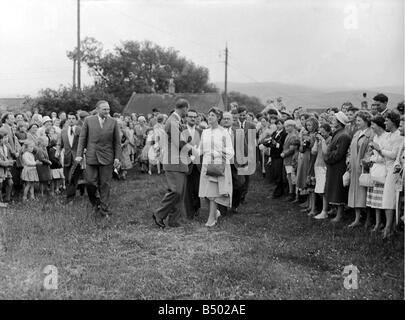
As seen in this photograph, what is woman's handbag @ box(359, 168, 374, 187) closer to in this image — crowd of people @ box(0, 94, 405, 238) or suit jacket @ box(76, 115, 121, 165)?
crowd of people @ box(0, 94, 405, 238)

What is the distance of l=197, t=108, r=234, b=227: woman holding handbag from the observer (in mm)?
8055

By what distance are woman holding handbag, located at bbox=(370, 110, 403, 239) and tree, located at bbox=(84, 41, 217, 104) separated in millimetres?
51597

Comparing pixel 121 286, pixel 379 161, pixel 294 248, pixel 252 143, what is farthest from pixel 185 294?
pixel 252 143

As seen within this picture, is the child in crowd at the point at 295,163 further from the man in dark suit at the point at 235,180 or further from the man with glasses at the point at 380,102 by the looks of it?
the man with glasses at the point at 380,102

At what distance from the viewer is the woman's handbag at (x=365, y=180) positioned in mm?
7173

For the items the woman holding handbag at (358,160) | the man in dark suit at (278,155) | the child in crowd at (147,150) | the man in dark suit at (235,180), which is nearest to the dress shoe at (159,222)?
the man in dark suit at (235,180)

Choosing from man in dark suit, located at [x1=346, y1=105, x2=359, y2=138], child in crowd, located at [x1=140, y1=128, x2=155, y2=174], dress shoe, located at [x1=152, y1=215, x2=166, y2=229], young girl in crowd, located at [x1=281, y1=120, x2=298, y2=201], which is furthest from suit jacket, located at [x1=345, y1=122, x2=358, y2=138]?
child in crowd, located at [x1=140, y1=128, x2=155, y2=174]

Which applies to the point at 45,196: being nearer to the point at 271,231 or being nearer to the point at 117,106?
the point at 271,231

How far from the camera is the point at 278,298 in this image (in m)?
4.73

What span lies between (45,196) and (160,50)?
5619 cm

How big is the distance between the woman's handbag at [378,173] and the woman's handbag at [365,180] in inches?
6.9

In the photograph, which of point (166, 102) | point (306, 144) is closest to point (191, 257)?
point (306, 144)

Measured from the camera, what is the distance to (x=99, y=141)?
28.4ft

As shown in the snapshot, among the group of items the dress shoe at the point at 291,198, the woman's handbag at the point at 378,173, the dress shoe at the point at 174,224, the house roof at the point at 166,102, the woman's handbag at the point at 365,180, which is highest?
the house roof at the point at 166,102
